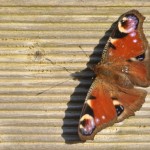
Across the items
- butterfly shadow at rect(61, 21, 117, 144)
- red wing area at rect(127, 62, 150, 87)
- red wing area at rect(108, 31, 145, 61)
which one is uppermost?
red wing area at rect(108, 31, 145, 61)

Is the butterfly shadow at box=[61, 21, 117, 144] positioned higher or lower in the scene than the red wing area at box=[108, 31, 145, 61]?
lower

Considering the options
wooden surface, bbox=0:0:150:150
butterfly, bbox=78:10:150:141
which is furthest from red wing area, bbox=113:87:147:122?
wooden surface, bbox=0:0:150:150

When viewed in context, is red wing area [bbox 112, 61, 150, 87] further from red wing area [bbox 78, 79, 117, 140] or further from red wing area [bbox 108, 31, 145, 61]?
red wing area [bbox 78, 79, 117, 140]

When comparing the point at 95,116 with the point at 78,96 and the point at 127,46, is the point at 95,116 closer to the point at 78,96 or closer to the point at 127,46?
the point at 78,96

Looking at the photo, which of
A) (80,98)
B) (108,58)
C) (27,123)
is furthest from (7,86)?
(108,58)

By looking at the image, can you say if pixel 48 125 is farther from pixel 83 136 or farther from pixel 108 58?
pixel 108 58

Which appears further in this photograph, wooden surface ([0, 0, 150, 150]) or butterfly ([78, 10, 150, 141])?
wooden surface ([0, 0, 150, 150])

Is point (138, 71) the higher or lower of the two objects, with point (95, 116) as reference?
higher

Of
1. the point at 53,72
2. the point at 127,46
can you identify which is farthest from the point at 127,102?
the point at 53,72

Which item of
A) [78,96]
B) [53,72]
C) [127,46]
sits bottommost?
[78,96]

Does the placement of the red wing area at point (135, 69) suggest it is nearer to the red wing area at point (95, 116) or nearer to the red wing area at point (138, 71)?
the red wing area at point (138, 71)
